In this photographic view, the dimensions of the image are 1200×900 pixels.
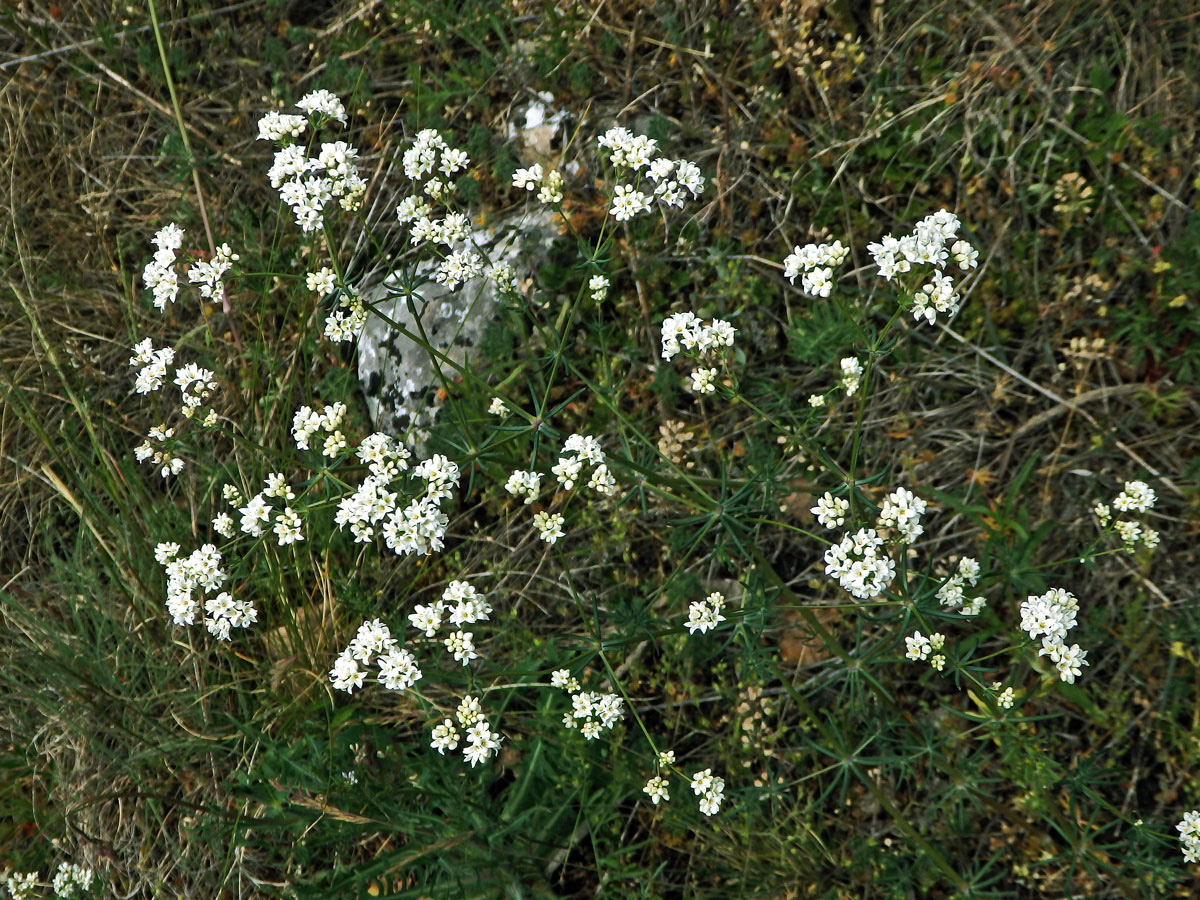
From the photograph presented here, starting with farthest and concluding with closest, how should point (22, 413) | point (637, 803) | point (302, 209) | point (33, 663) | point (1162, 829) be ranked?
point (22, 413)
point (33, 663)
point (637, 803)
point (1162, 829)
point (302, 209)

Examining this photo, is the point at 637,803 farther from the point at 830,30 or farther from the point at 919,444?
the point at 830,30

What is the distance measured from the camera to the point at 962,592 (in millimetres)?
3189

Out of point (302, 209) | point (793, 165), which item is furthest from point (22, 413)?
point (793, 165)

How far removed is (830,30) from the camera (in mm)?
4781

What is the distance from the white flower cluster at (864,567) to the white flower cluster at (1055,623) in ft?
1.54

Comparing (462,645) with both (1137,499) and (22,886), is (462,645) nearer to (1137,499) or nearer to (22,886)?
(1137,499)

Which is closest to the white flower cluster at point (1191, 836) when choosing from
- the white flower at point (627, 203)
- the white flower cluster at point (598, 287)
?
the white flower cluster at point (598, 287)

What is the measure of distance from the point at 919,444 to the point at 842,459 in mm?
365

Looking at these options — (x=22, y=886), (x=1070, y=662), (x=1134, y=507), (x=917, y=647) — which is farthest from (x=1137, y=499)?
(x=22, y=886)

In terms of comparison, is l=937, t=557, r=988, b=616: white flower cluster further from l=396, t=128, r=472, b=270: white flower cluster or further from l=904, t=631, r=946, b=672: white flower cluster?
l=396, t=128, r=472, b=270: white flower cluster

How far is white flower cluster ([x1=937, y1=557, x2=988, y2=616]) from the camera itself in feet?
10.2

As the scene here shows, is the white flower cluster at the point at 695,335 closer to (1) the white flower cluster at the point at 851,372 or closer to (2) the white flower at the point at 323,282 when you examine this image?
(1) the white flower cluster at the point at 851,372

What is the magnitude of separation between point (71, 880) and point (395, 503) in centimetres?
289

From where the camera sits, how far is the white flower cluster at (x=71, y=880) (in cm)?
437
